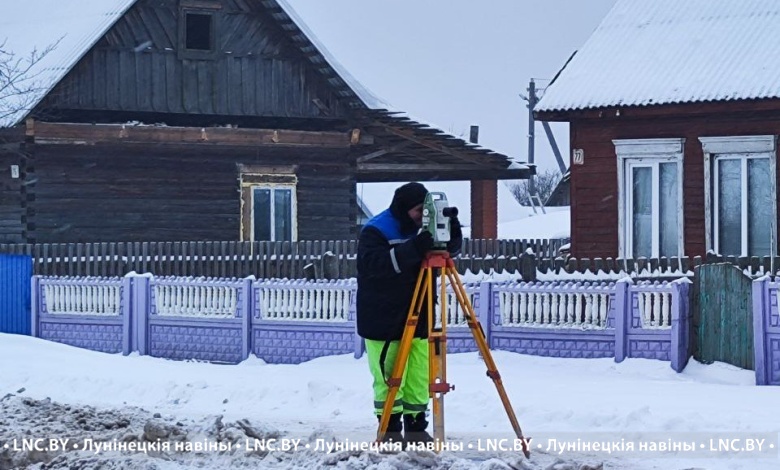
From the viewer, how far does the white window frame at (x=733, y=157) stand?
66.3 feet

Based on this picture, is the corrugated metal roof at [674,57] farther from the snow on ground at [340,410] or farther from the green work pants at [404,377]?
the green work pants at [404,377]

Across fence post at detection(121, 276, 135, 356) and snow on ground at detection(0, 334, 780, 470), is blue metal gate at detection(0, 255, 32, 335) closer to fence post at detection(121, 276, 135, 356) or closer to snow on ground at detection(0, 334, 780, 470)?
snow on ground at detection(0, 334, 780, 470)

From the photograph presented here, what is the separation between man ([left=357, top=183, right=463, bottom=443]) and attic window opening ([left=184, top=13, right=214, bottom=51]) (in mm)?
18110

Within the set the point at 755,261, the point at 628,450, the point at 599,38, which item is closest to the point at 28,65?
the point at 599,38

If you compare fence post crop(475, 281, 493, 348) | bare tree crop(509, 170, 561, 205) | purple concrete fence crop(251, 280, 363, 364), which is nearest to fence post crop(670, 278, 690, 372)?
fence post crop(475, 281, 493, 348)

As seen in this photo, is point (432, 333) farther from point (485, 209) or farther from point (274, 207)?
point (485, 209)

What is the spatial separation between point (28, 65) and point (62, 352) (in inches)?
461

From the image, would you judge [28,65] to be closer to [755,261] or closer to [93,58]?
[93,58]

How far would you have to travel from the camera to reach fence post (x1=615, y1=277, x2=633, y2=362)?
15.1 m

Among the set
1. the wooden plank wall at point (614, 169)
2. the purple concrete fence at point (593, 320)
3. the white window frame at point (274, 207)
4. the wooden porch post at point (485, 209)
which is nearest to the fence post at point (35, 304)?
the purple concrete fence at point (593, 320)

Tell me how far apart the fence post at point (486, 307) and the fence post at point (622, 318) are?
1345mm

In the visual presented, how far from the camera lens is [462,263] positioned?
20.9 meters

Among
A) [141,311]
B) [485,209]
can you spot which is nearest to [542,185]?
[485,209]

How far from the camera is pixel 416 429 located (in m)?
10.1
